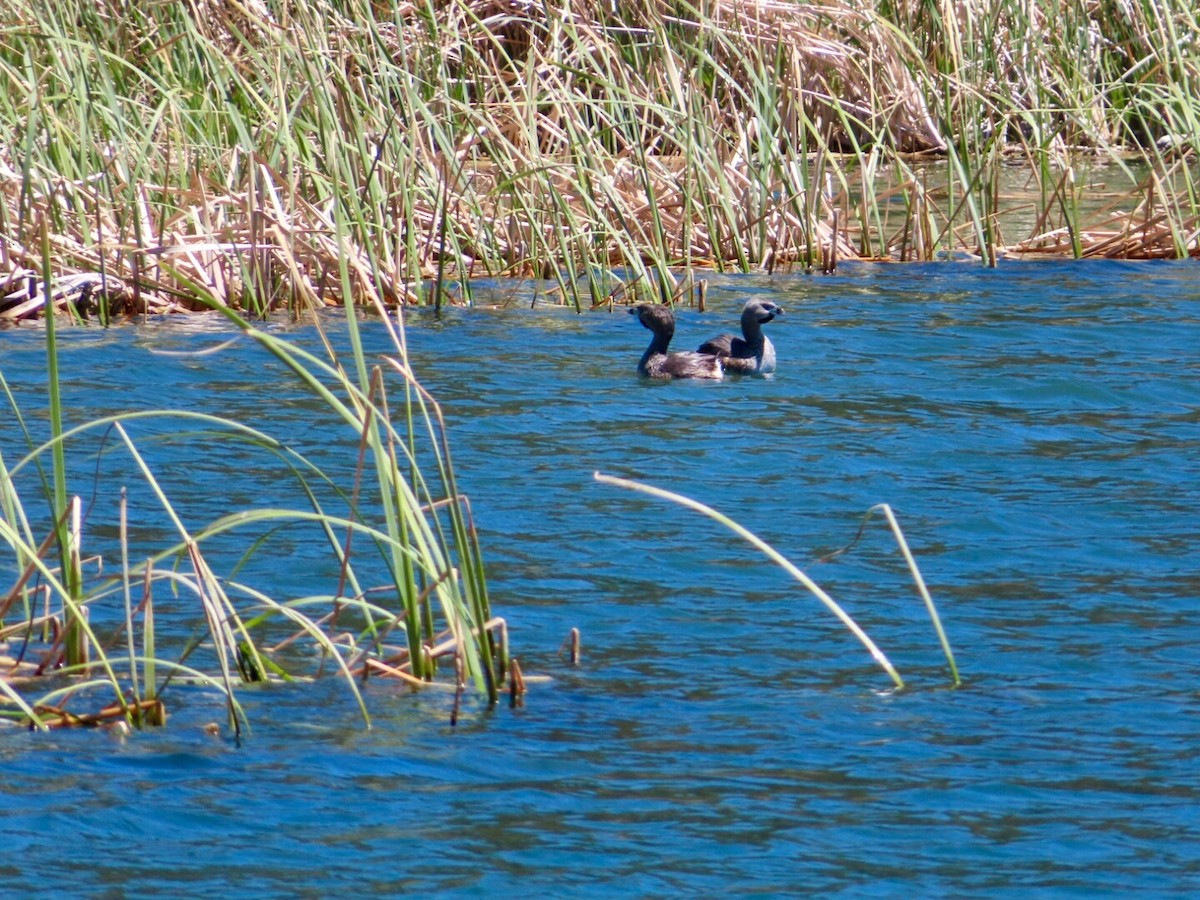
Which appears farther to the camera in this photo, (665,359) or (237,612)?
(665,359)

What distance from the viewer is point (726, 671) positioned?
5027 mm

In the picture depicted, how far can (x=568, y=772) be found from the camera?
4.31 metres

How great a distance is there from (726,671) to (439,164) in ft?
20.8

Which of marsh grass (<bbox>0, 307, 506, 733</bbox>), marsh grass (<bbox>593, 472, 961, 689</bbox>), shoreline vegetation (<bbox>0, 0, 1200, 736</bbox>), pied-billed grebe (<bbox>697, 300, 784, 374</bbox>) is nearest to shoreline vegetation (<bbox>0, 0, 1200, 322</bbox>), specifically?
shoreline vegetation (<bbox>0, 0, 1200, 736</bbox>)

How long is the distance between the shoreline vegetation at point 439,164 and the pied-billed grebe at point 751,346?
112 cm

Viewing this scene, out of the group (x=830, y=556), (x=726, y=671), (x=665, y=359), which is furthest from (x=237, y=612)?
(x=665, y=359)

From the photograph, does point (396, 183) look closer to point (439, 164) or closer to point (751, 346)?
point (439, 164)

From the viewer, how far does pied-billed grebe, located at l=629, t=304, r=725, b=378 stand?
926 cm

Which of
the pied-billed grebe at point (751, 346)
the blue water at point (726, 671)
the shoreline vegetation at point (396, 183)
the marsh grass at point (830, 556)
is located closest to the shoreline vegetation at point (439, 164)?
the shoreline vegetation at point (396, 183)

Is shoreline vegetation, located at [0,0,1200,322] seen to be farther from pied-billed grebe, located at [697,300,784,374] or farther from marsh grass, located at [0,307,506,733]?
marsh grass, located at [0,307,506,733]

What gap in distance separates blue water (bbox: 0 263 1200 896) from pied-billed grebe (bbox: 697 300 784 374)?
0.14 metres

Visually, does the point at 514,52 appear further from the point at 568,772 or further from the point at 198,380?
the point at 568,772

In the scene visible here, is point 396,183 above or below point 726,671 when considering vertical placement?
above

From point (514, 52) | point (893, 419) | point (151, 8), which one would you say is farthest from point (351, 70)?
point (893, 419)
